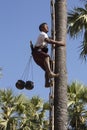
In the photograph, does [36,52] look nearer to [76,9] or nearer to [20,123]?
[76,9]

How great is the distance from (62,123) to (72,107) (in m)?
12.4

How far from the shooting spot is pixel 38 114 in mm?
20734

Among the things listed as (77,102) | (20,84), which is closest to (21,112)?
(77,102)

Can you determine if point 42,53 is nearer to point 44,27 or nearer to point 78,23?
point 44,27

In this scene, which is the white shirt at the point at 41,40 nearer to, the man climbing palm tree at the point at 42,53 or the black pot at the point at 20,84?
the man climbing palm tree at the point at 42,53

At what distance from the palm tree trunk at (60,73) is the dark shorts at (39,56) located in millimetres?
403

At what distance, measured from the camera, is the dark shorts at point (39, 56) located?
7.41 m

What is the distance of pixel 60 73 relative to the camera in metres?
6.89

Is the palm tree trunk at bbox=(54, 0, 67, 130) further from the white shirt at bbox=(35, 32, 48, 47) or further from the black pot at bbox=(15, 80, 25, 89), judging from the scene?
the black pot at bbox=(15, 80, 25, 89)

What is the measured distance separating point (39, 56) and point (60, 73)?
2.27 feet

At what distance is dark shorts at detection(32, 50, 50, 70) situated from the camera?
741 cm

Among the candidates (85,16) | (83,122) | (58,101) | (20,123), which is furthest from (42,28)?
(20,123)

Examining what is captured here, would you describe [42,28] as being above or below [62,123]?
above

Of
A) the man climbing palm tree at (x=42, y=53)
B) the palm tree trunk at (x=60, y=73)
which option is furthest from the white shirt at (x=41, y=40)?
the palm tree trunk at (x=60, y=73)
